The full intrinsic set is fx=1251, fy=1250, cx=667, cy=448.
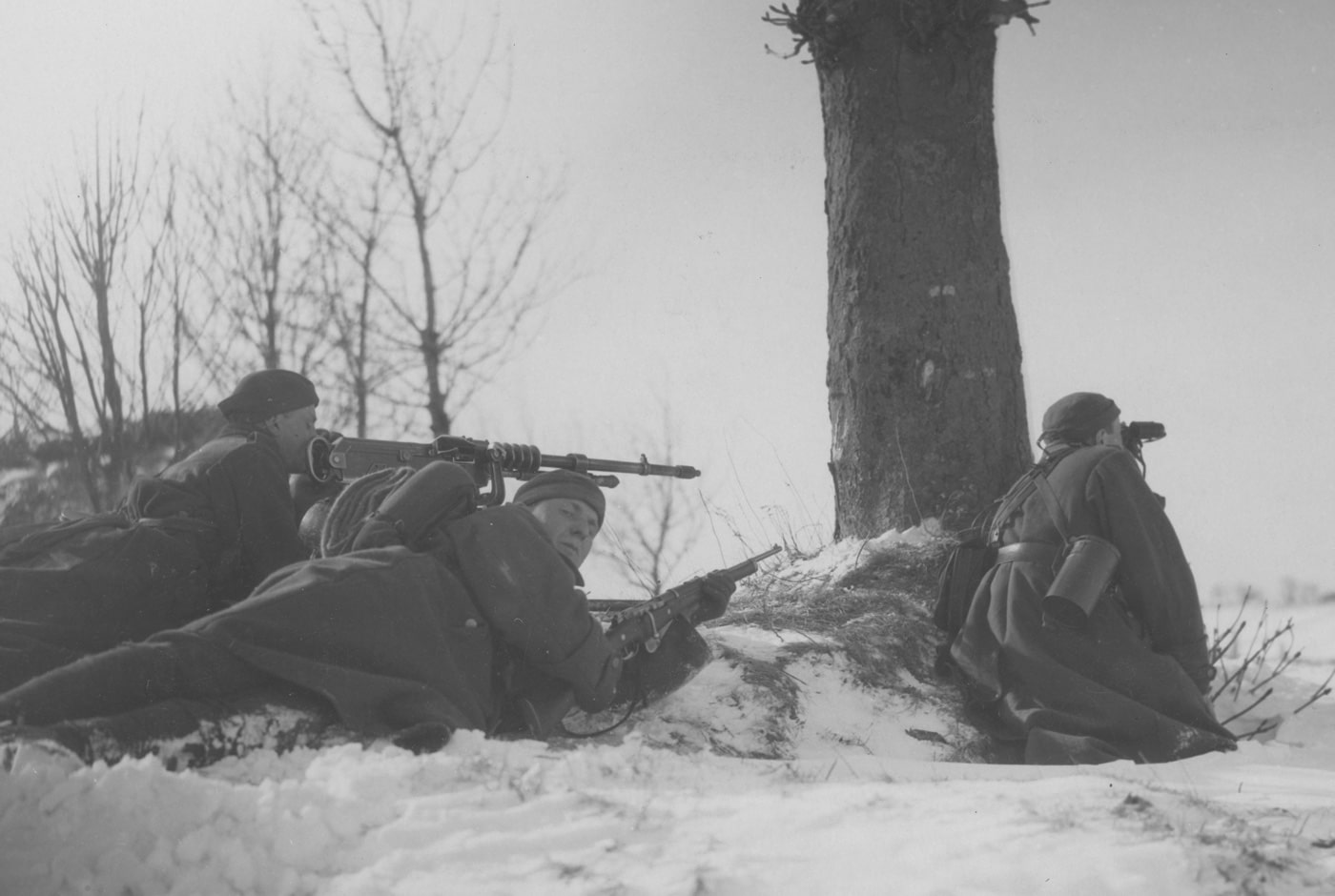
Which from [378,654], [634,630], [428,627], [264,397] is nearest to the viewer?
[378,654]

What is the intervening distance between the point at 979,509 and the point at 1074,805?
352 cm

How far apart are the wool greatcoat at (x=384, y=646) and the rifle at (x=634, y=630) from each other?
0.09m

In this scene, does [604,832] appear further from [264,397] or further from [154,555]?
[264,397]

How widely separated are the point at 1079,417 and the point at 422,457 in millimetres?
2929

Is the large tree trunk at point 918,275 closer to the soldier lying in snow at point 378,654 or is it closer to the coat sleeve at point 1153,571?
the coat sleeve at point 1153,571

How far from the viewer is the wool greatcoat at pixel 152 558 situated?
455 cm

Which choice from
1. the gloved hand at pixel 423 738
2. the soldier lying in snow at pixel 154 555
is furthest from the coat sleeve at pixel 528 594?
the soldier lying in snow at pixel 154 555

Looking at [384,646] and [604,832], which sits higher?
[384,646]

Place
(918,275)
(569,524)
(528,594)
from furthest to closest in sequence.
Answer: (918,275)
(569,524)
(528,594)

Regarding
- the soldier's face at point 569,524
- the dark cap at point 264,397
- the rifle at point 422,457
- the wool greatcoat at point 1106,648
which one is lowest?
the wool greatcoat at point 1106,648

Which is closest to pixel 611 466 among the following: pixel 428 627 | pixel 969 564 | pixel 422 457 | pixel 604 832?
pixel 422 457

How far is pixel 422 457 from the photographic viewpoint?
577 centimetres

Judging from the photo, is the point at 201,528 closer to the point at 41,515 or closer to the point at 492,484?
the point at 492,484

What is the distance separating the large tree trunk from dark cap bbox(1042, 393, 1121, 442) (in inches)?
25.5
